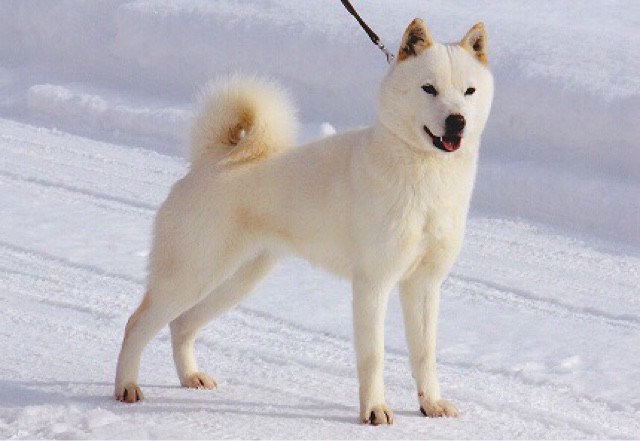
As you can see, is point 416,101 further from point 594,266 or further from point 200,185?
point 594,266

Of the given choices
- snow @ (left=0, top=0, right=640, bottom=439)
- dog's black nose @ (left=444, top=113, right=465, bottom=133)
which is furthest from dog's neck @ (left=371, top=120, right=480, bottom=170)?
snow @ (left=0, top=0, right=640, bottom=439)

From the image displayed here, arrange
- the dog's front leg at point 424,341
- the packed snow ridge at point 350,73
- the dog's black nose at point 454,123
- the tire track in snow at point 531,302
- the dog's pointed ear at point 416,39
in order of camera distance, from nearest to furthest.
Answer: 1. the dog's black nose at point 454,123
2. the dog's pointed ear at point 416,39
3. the dog's front leg at point 424,341
4. the tire track in snow at point 531,302
5. the packed snow ridge at point 350,73

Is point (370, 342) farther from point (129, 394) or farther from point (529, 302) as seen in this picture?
point (529, 302)

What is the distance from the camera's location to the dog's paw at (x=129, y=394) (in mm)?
4238

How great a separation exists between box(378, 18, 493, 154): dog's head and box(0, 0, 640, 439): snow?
92cm

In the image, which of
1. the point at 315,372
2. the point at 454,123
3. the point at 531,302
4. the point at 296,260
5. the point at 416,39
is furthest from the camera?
the point at 296,260

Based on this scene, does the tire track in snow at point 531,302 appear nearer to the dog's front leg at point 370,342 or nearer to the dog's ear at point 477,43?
the dog's front leg at point 370,342

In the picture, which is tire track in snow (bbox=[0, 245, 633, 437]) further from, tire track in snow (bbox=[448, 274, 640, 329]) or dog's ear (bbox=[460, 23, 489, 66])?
dog's ear (bbox=[460, 23, 489, 66])

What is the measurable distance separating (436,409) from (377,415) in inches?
10.2

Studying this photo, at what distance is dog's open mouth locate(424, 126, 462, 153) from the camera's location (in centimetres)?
381

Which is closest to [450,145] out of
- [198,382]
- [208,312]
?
[208,312]

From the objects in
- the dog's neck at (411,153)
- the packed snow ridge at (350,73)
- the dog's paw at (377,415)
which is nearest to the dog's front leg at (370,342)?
the dog's paw at (377,415)

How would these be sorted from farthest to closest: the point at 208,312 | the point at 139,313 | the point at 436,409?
the point at 208,312 → the point at 139,313 → the point at 436,409

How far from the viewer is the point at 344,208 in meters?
4.04
